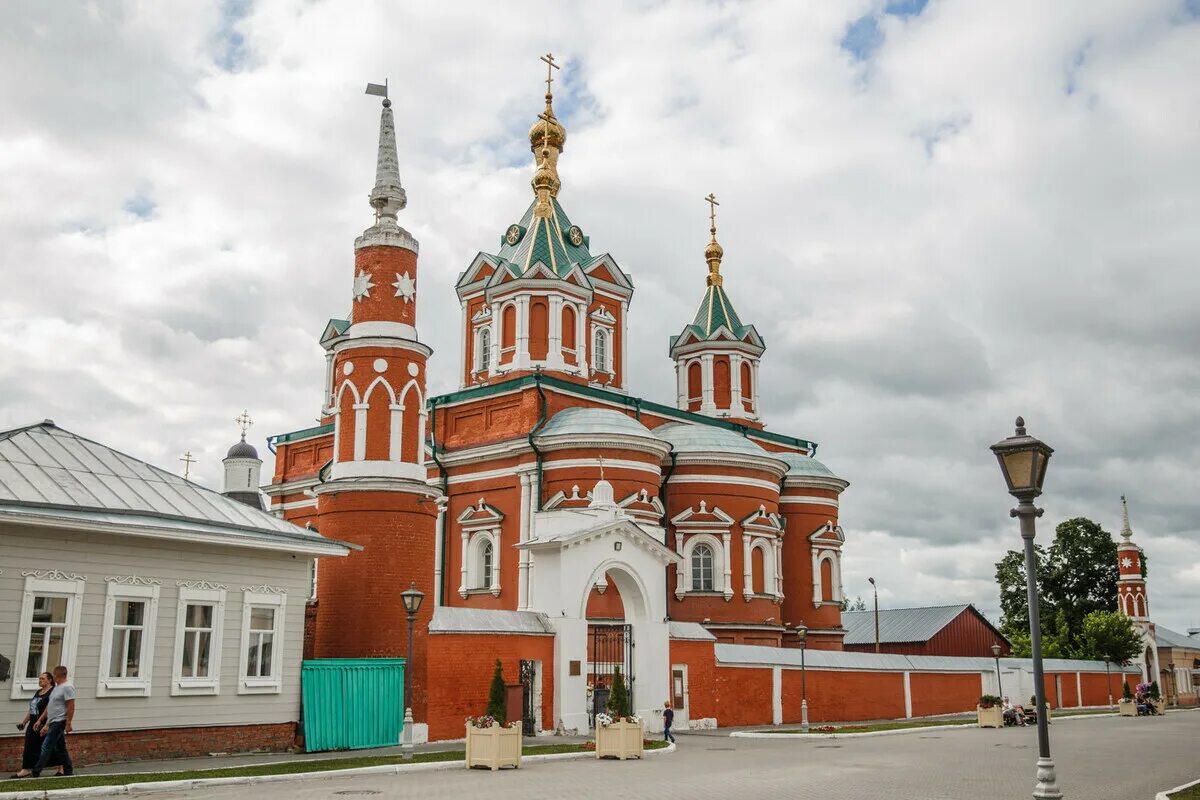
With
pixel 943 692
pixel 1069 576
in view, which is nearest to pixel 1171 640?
pixel 1069 576

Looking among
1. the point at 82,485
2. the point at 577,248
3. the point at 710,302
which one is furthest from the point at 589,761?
the point at 710,302

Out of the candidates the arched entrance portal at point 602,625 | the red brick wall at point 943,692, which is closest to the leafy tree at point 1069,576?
the red brick wall at point 943,692

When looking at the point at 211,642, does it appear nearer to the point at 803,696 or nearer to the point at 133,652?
the point at 133,652

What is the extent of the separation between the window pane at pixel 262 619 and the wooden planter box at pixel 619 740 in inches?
226

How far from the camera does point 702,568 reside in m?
34.0

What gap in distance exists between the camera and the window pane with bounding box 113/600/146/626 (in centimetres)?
1681

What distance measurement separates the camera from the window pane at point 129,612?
55.2 feet

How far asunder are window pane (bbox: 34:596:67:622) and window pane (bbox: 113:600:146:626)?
0.76 metres

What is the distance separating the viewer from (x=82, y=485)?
17250 mm

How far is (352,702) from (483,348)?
66.6 ft

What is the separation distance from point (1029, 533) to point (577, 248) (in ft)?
99.6

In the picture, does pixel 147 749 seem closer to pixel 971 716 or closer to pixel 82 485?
pixel 82 485

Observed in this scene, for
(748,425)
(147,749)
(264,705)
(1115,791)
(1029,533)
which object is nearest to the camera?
(1029,533)

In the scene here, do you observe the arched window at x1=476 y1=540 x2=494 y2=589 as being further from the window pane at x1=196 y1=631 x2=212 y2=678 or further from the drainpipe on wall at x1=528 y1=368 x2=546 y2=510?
the window pane at x1=196 y1=631 x2=212 y2=678
